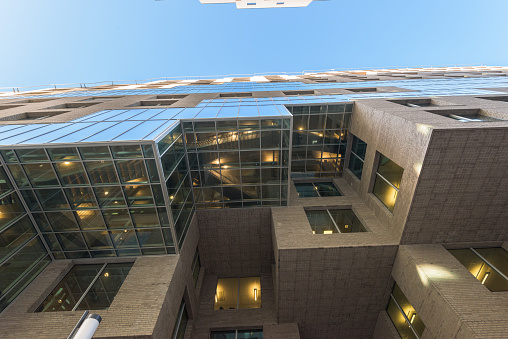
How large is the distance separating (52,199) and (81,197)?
1.62 metres

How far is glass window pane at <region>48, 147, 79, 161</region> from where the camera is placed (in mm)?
11023

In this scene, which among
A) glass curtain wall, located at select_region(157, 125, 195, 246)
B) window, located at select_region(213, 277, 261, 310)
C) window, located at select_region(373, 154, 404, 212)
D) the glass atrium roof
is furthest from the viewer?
window, located at select_region(213, 277, 261, 310)

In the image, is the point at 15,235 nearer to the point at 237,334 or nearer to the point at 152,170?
the point at 152,170

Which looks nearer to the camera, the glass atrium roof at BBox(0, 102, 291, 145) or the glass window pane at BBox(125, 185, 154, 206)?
the glass atrium roof at BBox(0, 102, 291, 145)

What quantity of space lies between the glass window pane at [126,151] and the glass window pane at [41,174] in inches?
147

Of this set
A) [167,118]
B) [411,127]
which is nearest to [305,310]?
[411,127]

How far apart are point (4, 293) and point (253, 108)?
18.3 metres

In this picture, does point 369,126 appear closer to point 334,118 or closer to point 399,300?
point 334,118

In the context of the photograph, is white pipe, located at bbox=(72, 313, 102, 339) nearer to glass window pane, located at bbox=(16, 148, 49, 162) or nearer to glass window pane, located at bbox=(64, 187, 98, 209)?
glass window pane, located at bbox=(64, 187, 98, 209)

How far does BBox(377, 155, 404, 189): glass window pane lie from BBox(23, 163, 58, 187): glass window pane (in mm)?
20444

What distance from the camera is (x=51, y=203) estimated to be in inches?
478

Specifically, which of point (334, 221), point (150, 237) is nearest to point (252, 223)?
point (334, 221)

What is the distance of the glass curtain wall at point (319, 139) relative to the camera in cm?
1883

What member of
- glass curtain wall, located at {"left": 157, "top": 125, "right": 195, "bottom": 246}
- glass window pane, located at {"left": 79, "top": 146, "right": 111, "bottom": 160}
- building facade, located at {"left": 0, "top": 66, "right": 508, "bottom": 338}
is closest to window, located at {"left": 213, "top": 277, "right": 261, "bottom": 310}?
building facade, located at {"left": 0, "top": 66, "right": 508, "bottom": 338}
